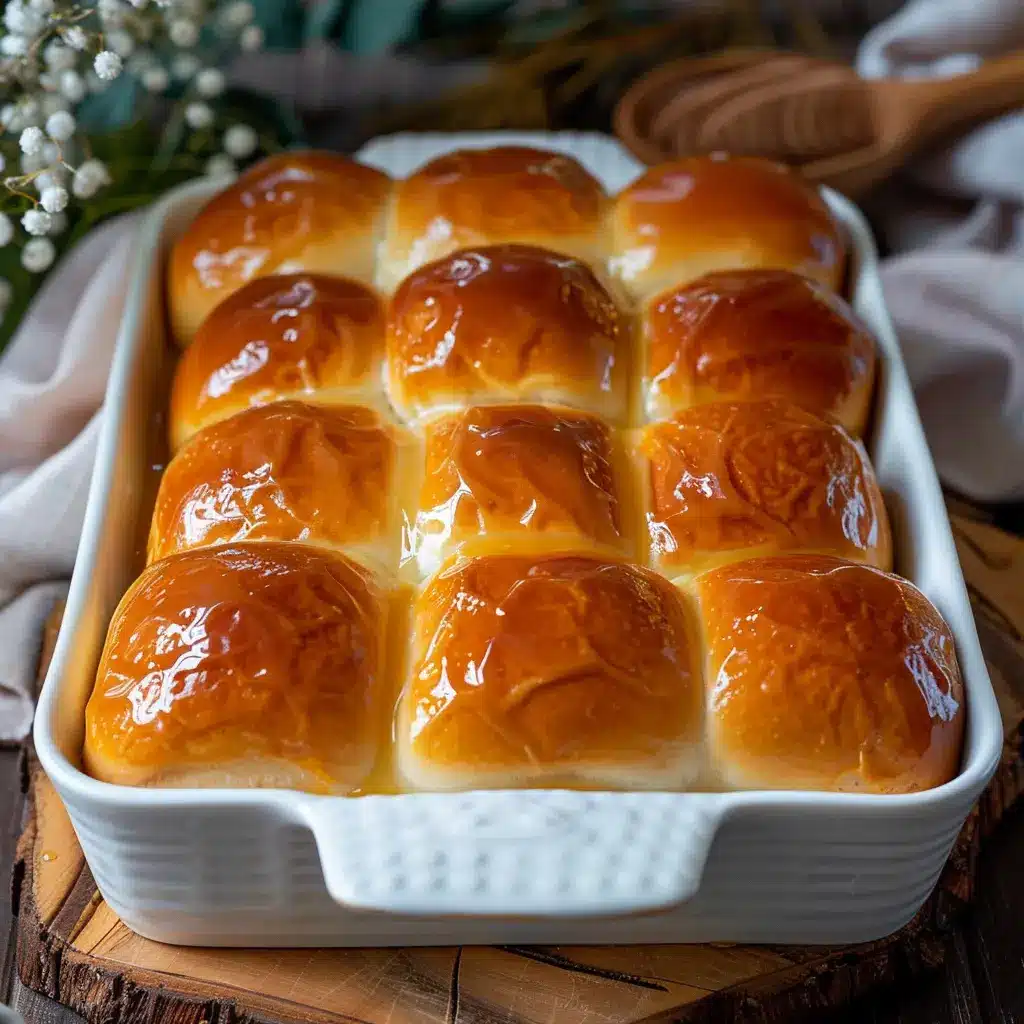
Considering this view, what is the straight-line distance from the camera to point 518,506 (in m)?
1.11

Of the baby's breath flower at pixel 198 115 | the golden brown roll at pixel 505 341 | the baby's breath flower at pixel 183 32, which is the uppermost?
the baby's breath flower at pixel 183 32

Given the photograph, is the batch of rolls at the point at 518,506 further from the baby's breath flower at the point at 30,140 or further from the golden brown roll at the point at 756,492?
the baby's breath flower at the point at 30,140

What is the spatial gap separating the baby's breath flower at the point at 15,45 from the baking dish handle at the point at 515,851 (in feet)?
2.89

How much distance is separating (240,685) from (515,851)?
0.25 m

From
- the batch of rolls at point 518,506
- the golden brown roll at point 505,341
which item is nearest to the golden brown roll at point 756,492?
the batch of rolls at point 518,506

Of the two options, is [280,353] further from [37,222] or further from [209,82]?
[209,82]

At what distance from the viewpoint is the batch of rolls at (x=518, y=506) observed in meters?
0.97

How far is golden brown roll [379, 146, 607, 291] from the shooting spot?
142 cm

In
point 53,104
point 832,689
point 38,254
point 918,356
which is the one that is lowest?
point 918,356

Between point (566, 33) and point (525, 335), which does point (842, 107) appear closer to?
point (566, 33)

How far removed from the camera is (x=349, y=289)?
53.1 inches

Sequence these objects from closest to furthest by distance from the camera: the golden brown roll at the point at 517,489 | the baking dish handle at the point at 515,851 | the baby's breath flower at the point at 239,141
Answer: the baking dish handle at the point at 515,851, the golden brown roll at the point at 517,489, the baby's breath flower at the point at 239,141

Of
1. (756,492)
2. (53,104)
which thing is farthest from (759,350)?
(53,104)

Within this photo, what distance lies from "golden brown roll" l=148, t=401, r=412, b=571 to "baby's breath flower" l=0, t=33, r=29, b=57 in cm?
47
